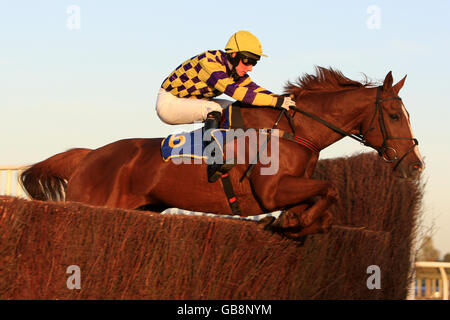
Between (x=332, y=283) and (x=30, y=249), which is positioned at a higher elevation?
(x=30, y=249)

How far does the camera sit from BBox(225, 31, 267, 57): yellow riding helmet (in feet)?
17.2

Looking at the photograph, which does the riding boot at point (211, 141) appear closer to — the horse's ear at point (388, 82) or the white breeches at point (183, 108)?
the white breeches at point (183, 108)

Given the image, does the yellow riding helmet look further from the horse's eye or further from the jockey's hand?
the horse's eye

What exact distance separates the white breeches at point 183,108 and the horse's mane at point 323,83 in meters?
0.64

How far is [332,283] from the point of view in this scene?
5.10 m

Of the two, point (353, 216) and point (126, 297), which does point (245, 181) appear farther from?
point (353, 216)

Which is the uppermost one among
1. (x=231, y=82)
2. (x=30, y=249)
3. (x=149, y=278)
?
(x=231, y=82)

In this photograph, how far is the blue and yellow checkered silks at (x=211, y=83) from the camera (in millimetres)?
5203

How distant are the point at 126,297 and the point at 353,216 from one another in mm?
4392

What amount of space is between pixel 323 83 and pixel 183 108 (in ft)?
4.07

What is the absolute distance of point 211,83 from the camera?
5375mm

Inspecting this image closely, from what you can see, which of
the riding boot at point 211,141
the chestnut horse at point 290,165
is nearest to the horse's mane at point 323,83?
the chestnut horse at point 290,165
